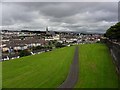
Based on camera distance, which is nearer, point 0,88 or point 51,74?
Answer: point 0,88

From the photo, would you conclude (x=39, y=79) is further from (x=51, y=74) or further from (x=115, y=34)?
(x=115, y=34)

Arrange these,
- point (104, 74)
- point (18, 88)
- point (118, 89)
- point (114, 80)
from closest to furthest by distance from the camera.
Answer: point (118, 89), point (18, 88), point (114, 80), point (104, 74)

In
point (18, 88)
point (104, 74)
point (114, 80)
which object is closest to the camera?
point (18, 88)

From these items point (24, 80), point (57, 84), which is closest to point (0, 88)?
point (24, 80)

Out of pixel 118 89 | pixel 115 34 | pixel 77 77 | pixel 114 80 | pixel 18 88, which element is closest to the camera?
pixel 118 89

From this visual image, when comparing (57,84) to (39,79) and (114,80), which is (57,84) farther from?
(114,80)

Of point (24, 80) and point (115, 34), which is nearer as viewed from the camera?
point (24, 80)

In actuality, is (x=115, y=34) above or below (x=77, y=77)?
above

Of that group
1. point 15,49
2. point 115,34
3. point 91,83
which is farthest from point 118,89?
point 15,49

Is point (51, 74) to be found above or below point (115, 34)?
below
